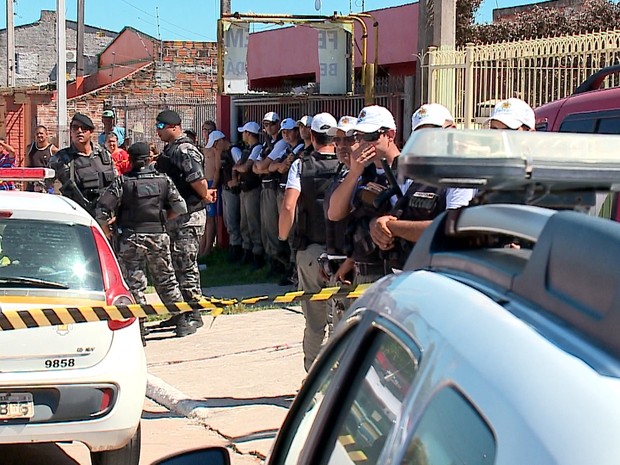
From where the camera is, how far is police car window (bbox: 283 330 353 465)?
222cm

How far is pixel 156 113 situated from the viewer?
75.7 feet

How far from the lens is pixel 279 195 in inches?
Result: 493

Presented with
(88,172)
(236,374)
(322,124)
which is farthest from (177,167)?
(322,124)

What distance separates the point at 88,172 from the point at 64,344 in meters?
5.19

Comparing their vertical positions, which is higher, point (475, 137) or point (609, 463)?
point (475, 137)

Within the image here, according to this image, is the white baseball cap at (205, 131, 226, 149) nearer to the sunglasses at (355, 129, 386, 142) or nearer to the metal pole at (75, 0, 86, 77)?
the sunglasses at (355, 129, 386, 142)

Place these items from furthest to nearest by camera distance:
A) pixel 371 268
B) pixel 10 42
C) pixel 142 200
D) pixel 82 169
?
1. pixel 10 42
2. pixel 82 169
3. pixel 142 200
4. pixel 371 268

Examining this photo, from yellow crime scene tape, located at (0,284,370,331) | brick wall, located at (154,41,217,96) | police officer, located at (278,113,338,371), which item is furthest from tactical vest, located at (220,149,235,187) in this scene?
brick wall, located at (154,41,217,96)

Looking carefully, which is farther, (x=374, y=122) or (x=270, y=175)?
(x=270, y=175)

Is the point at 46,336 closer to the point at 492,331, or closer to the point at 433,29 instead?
the point at 492,331

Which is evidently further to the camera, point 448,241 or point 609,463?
point 448,241

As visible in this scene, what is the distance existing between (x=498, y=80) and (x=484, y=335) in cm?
1049

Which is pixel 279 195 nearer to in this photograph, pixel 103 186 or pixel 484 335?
pixel 103 186

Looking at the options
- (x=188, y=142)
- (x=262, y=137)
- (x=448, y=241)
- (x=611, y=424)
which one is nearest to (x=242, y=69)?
(x=262, y=137)
